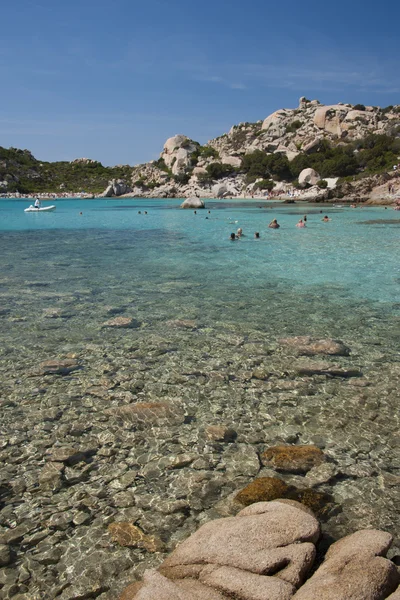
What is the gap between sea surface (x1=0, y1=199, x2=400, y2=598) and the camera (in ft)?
16.6

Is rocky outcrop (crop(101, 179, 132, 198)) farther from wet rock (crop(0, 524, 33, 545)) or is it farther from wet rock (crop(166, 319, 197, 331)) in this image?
wet rock (crop(0, 524, 33, 545))

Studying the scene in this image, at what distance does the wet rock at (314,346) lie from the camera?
9055mm

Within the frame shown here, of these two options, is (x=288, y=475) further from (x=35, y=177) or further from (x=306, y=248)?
(x=35, y=177)

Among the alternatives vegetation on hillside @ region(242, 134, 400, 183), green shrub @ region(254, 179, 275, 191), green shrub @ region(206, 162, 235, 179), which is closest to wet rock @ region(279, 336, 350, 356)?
vegetation on hillside @ region(242, 134, 400, 183)

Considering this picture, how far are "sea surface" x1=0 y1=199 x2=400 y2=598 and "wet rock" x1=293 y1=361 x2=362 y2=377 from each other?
0.15 m

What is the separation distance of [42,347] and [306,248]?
1984 cm

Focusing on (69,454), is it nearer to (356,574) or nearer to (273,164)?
(356,574)

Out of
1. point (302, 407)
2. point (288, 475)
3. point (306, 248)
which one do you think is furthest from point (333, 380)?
point (306, 248)

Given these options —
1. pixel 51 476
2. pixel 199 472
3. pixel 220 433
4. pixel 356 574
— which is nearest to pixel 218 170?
pixel 220 433

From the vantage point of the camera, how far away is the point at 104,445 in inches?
231

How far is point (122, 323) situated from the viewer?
1099cm

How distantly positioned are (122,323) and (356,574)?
855 cm

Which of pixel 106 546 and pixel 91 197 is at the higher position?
pixel 91 197

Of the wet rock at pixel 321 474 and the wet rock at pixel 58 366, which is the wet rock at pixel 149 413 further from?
the wet rock at pixel 321 474
